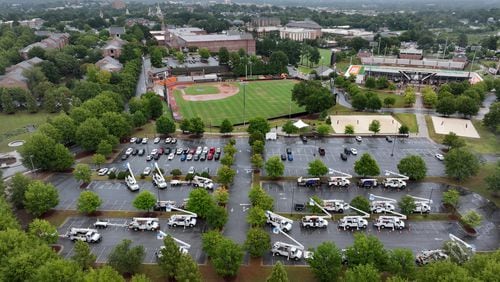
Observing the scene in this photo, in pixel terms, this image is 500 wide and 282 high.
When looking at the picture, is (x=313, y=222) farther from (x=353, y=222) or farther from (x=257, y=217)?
(x=257, y=217)

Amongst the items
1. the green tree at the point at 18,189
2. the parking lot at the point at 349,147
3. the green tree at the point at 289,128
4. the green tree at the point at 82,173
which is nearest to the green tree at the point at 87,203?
the green tree at the point at 82,173

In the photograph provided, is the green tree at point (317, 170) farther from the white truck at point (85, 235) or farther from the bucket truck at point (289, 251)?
the white truck at point (85, 235)

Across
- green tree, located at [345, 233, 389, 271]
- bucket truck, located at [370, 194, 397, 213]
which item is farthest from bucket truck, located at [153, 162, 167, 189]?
bucket truck, located at [370, 194, 397, 213]

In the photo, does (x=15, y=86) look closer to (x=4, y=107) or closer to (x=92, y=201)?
(x=4, y=107)

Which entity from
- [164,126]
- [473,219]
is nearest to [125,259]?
[164,126]

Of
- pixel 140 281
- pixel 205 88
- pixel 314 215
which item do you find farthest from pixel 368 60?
pixel 140 281

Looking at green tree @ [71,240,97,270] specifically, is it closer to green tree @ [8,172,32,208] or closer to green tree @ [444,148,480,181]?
green tree @ [8,172,32,208]

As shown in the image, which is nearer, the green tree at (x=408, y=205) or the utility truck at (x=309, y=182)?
the green tree at (x=408, y=205)
